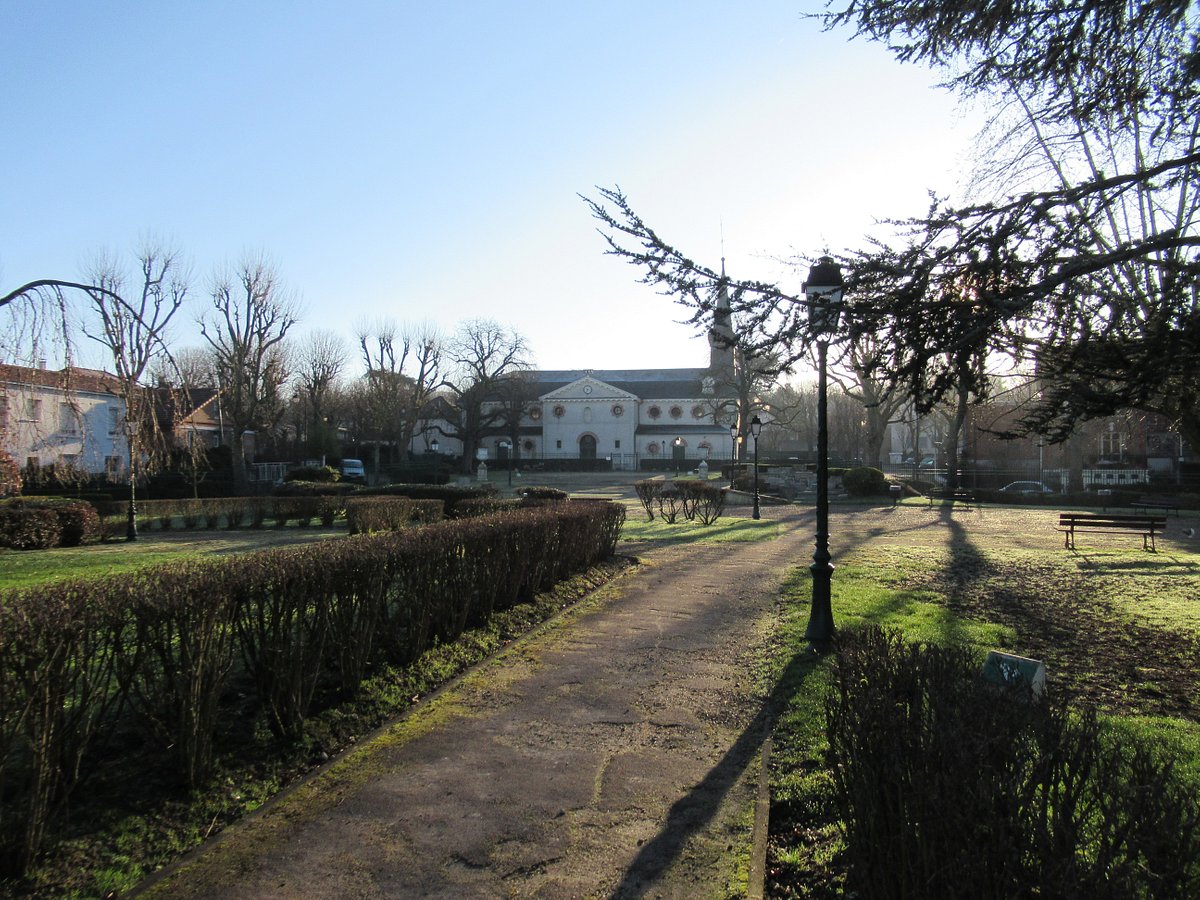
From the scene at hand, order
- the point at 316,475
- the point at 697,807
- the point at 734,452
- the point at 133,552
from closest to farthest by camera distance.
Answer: the point at 697,807 < the point at 133,552 < the point at 316,475 < the point at 734,452

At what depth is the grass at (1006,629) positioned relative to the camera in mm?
3936

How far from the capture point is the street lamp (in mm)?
5176

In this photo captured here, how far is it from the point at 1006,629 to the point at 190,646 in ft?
24.8

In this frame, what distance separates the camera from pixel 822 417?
763cm

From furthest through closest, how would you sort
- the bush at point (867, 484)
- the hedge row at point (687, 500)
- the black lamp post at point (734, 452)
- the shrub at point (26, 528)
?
1. the black lamp post at point (734, 452)
2. the bush at point (867, 484)
3. the hedge row at point (687, 500)
4. the shrub at point (26, 528)

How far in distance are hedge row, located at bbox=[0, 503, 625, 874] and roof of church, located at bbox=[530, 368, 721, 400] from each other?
70190mm

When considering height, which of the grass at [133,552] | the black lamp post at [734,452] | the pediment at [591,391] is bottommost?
the grass at [133,552]

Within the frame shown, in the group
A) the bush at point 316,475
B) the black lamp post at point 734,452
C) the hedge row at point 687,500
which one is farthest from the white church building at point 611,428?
the hedge row at point 687,500

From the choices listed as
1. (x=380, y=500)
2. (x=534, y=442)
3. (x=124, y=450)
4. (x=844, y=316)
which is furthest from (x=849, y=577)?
(x=534, y=442)

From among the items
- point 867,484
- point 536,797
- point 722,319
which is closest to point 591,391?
point 867,484

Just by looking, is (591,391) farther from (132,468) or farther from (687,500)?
(132,468)

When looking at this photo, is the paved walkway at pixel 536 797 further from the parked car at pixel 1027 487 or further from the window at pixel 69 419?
the parked car at pixel 1027 487

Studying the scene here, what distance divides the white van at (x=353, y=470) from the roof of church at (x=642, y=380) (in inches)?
1008

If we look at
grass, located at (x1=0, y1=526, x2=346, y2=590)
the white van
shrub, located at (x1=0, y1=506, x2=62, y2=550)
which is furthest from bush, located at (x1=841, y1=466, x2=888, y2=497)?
the white van
